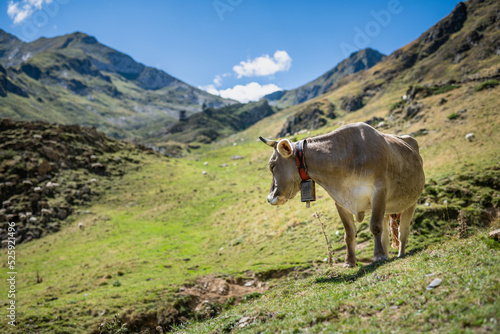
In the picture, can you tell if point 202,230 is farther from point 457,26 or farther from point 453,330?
point 457,26

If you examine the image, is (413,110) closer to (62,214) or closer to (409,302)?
(409,302)

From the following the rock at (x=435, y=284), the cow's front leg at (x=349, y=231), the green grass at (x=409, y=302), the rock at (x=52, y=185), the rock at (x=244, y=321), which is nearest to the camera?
the green grass at (x=409, y=302)

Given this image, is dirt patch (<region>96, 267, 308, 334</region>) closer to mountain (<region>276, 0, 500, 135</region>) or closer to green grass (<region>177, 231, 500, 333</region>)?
green grass (<region>177, 231, 500, 333</region>)

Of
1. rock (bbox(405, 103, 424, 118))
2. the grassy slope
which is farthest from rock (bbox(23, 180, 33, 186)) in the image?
rock (bbox(405, 103, 424, 118))

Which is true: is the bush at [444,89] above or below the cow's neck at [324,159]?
above

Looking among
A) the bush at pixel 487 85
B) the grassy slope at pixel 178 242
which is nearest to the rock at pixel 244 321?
the grassy slope at pixel 178 242

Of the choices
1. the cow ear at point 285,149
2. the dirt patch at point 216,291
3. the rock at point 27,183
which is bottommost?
the dirt patch at point 216,291

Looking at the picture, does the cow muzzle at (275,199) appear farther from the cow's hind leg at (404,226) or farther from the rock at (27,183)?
the rock at (27,183)

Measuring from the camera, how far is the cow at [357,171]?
6.89 metres

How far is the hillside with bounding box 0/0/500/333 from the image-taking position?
14.9 ft

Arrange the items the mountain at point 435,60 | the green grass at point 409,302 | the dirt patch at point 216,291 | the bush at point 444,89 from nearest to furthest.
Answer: the green grass at point 409,302, the dirt patch at point 216,291, the bush at point 444,89, the mountain at point 435,60

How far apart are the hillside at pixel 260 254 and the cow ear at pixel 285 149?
10.7 feet

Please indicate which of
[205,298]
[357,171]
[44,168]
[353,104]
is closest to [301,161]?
[357,171]

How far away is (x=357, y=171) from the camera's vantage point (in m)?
6.97
